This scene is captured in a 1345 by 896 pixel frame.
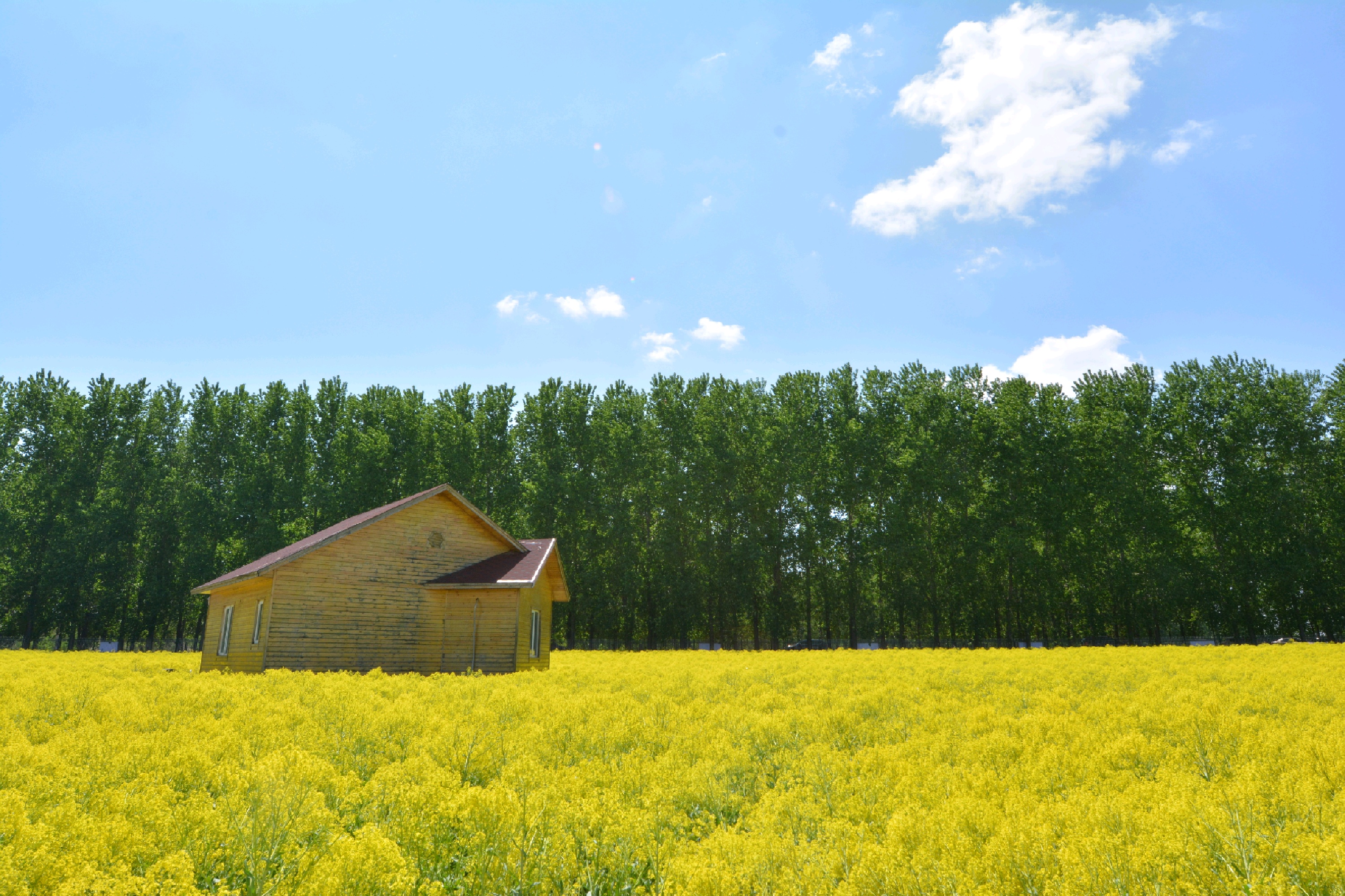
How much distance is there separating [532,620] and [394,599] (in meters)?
4.74

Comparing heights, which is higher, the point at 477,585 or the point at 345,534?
the point at 345,534

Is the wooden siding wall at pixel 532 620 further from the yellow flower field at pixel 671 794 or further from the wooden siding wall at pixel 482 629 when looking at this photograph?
the yellow flower field at pixel 671 794

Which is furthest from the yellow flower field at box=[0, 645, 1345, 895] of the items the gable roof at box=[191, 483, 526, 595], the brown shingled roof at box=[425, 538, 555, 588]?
the brown shingled roof at box=[425, 538, 555, 588]

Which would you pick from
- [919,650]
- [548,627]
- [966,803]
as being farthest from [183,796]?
[919,650]

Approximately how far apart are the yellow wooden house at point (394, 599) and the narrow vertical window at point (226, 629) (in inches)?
5.7

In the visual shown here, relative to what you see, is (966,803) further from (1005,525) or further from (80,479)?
(80,479)

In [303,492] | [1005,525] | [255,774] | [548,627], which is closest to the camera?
[255,774]

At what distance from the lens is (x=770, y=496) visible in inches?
1854

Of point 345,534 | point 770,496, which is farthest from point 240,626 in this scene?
point 770,496

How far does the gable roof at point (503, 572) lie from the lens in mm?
21797

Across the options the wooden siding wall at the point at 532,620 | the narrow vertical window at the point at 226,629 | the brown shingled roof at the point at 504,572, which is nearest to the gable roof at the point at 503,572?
the brown shingled roof at the point at 504,572

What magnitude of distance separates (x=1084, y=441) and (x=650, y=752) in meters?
46.2

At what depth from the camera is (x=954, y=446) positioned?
4644 cm

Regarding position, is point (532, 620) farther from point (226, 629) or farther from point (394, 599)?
point (226, 629)
